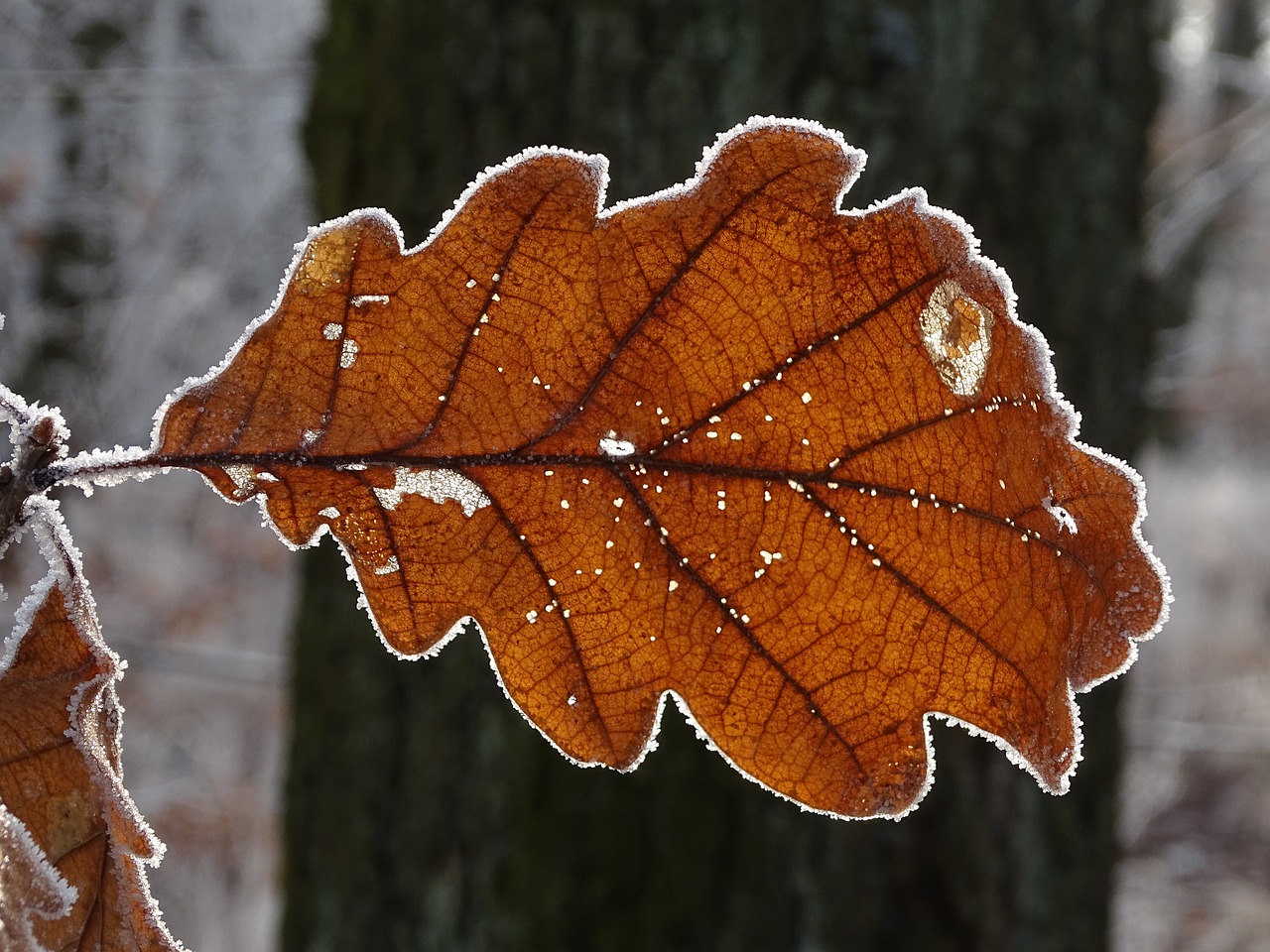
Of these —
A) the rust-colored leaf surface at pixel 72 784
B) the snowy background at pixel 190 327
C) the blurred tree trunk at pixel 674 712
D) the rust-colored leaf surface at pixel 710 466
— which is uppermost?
A: the snowy background at pixel 190 327

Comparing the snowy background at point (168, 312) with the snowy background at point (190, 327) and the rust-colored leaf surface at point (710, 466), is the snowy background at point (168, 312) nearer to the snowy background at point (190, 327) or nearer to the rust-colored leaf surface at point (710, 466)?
the snowy background at point (190, 327)

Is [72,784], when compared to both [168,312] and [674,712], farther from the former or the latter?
[168,312]

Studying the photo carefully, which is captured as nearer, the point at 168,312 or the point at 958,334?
the point at 958,334

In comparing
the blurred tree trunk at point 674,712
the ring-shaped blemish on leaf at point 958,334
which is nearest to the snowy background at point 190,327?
Answer: the blurred tree trunk at point 674,712

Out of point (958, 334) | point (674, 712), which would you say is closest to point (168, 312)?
point (674, 712)

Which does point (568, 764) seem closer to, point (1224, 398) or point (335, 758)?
point (335, 758)

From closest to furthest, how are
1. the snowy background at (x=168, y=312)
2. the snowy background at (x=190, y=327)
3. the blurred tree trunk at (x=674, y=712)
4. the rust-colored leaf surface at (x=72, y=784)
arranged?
the rust-colored leaf surface at (x=72, y=784)
the blurred tree trunk at (x=674, y=712)
the snowy background at (x=190, y=327)
the snowy background at (x=168, y=312)

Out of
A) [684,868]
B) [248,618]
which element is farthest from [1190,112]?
[684,868]
